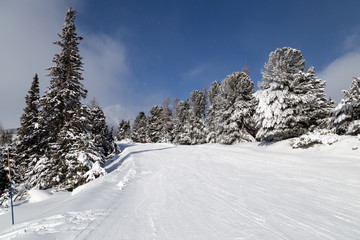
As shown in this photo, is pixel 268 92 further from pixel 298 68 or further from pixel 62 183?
pixel 62 183

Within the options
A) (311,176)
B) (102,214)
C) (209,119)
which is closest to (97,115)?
(209,119)

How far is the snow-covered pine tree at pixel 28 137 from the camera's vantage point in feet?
54.2

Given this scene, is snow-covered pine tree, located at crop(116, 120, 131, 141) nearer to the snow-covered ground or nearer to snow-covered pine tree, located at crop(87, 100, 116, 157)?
snow-covered pine tree, located at crop(87, 100, 116, 157)

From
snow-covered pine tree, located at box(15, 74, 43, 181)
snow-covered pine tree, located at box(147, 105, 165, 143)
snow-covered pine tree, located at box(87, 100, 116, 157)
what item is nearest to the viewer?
snow-covered pine tree, located at box(15, 74, 43, 181)

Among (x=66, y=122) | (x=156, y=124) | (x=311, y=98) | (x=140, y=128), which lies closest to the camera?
(x=66, y=122)

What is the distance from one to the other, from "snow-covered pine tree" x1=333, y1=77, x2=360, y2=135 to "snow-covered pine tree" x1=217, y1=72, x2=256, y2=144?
11112mm

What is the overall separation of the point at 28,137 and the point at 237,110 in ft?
79.5

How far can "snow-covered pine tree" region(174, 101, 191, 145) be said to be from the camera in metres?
33.2

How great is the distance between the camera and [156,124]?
153ft

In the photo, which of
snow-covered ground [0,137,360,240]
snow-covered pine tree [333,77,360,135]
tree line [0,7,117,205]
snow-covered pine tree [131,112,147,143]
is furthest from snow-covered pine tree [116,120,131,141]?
snow-covered pine tree [333,77,360,135]

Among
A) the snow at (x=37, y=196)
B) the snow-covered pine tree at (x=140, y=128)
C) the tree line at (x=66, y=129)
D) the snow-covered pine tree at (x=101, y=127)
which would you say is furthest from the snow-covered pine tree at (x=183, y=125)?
the snow at (x=37, y=196)

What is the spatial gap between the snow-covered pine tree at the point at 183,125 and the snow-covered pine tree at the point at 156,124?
8365mm

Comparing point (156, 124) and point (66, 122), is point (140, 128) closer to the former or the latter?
point (156, 124)

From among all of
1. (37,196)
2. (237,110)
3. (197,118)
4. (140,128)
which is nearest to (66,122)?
(37,196)
